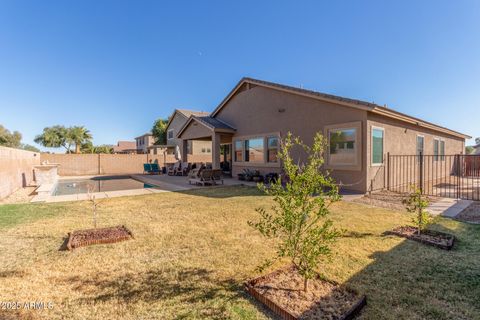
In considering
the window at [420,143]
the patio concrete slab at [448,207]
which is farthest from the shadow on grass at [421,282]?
the window at [420,143]

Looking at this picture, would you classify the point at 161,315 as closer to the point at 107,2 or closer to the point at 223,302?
the point at 223,302

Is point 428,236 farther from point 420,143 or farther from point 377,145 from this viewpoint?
point 420,143

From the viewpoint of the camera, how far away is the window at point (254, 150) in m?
14.6

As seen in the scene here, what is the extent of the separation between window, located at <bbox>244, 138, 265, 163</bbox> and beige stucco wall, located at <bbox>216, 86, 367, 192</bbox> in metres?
0.37

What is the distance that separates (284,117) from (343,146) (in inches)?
155

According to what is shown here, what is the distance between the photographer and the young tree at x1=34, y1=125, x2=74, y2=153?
132 feet

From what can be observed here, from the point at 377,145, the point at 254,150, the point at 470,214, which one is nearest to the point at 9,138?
the point at 254,150

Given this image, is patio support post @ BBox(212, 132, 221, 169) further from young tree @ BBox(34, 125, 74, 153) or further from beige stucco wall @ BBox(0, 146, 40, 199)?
young tree @ BBox(34, 125, 74, 153)

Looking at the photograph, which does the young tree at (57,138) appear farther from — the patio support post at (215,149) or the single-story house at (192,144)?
the patio support post at (215,149)

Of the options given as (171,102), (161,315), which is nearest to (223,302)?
(161,315)

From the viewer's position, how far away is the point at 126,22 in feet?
51.8

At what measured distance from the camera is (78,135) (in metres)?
39.5

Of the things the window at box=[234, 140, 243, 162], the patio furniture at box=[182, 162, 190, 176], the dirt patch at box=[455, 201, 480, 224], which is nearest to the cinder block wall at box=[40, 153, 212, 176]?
the patio furniture at box=[182, 162, 190, 176]

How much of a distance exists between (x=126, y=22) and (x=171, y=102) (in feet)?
71.3
